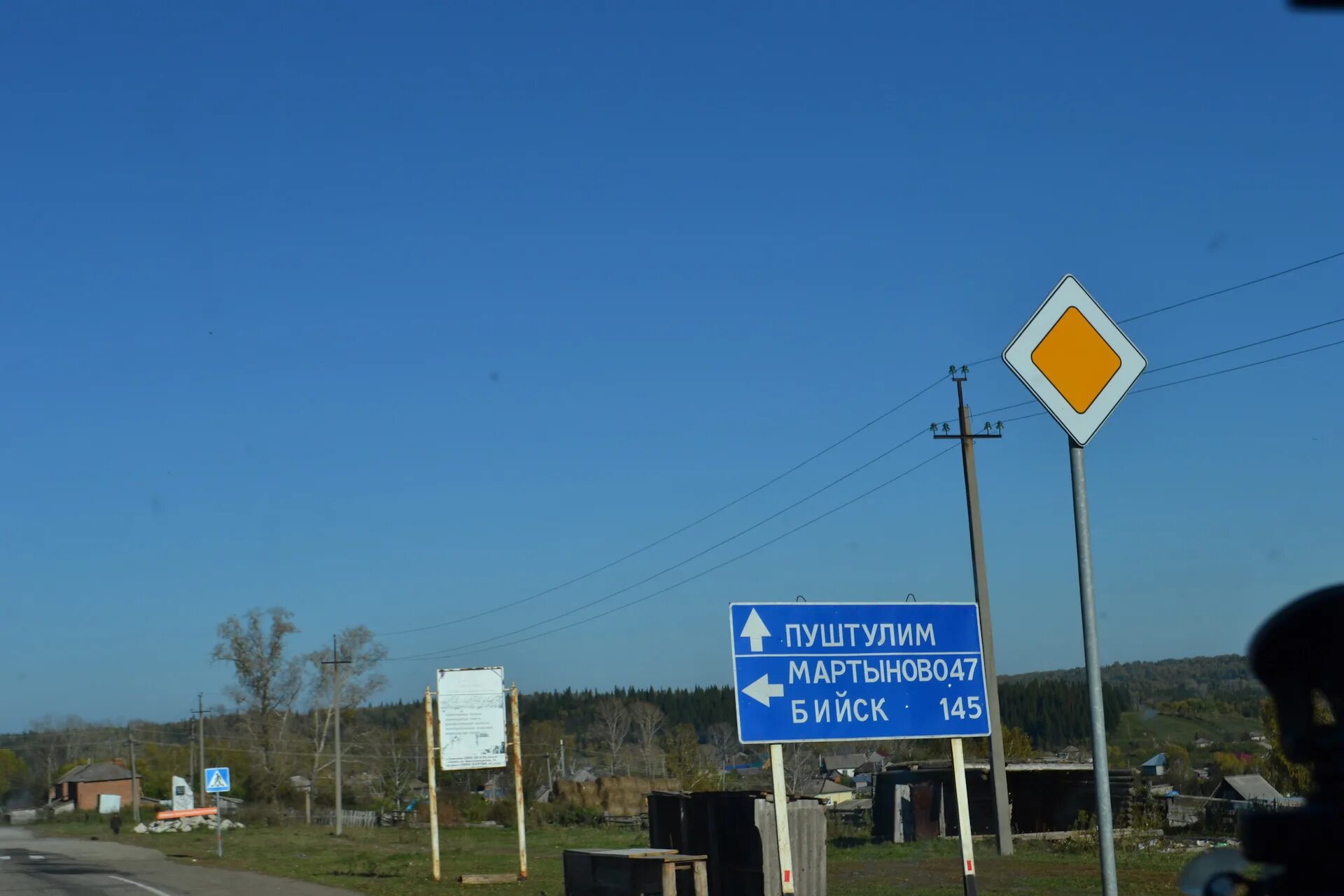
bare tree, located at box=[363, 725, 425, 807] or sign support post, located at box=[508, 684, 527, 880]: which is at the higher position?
sign support post, located at box=[508, 684, 527, 880]

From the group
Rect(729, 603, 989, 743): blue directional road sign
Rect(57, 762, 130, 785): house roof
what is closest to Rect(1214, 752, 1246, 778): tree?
Rect(729, 603, 989, 743): blue directional road sign

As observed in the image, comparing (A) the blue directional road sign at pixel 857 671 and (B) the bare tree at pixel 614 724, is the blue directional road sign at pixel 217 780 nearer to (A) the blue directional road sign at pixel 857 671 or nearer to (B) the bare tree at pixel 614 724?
(A) the blue directional road sign at pixel 857 671

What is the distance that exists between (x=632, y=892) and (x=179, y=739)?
446ft

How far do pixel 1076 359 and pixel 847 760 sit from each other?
16922cm

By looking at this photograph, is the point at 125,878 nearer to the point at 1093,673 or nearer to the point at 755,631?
the point at 755,631

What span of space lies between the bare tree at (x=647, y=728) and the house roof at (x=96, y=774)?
4649 cm

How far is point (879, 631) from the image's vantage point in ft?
34.1

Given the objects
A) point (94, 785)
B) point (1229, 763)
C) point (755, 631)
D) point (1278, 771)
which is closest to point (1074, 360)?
point (755, 631)

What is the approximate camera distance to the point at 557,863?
32.3m

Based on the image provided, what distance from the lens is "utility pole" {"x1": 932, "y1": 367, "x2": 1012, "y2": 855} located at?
31969 millimetres

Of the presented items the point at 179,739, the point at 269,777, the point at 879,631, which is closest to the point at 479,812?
the point at 269,777

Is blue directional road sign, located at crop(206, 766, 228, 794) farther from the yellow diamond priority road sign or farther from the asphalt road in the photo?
the yellow diamond priority road sign

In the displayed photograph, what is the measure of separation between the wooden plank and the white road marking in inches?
227

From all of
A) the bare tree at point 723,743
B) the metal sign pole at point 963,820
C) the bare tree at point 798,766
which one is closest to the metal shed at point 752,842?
the metal sign pole at point 963,820
